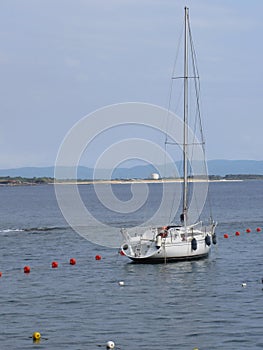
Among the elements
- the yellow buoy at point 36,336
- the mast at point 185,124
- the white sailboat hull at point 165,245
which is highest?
the mast at point 185,124

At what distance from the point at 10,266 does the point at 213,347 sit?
29.9m

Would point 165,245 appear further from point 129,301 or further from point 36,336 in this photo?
point 36,336

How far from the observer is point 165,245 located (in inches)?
2253

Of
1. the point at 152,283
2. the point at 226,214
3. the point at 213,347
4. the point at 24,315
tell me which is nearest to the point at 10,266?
the point at 152,283

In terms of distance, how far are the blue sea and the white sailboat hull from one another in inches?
27.4

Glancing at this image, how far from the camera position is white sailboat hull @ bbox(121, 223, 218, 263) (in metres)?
57.2

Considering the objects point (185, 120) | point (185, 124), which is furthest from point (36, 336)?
point (185, 120)

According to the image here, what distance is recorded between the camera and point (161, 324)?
128 ft

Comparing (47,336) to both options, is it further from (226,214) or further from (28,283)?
(226,214)

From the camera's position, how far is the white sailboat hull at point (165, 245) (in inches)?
2254

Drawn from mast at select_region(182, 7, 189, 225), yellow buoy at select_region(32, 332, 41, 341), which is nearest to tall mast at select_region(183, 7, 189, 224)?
mast at select_region(182, 7, 189, 225)

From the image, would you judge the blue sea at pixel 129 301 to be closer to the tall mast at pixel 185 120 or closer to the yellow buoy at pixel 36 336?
the yellow buoy at pixel 36 336

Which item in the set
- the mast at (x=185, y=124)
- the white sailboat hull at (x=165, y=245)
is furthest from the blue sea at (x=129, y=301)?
the mast at (x=185, y=124)

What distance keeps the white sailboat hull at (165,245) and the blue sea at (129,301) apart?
2.28 ft
